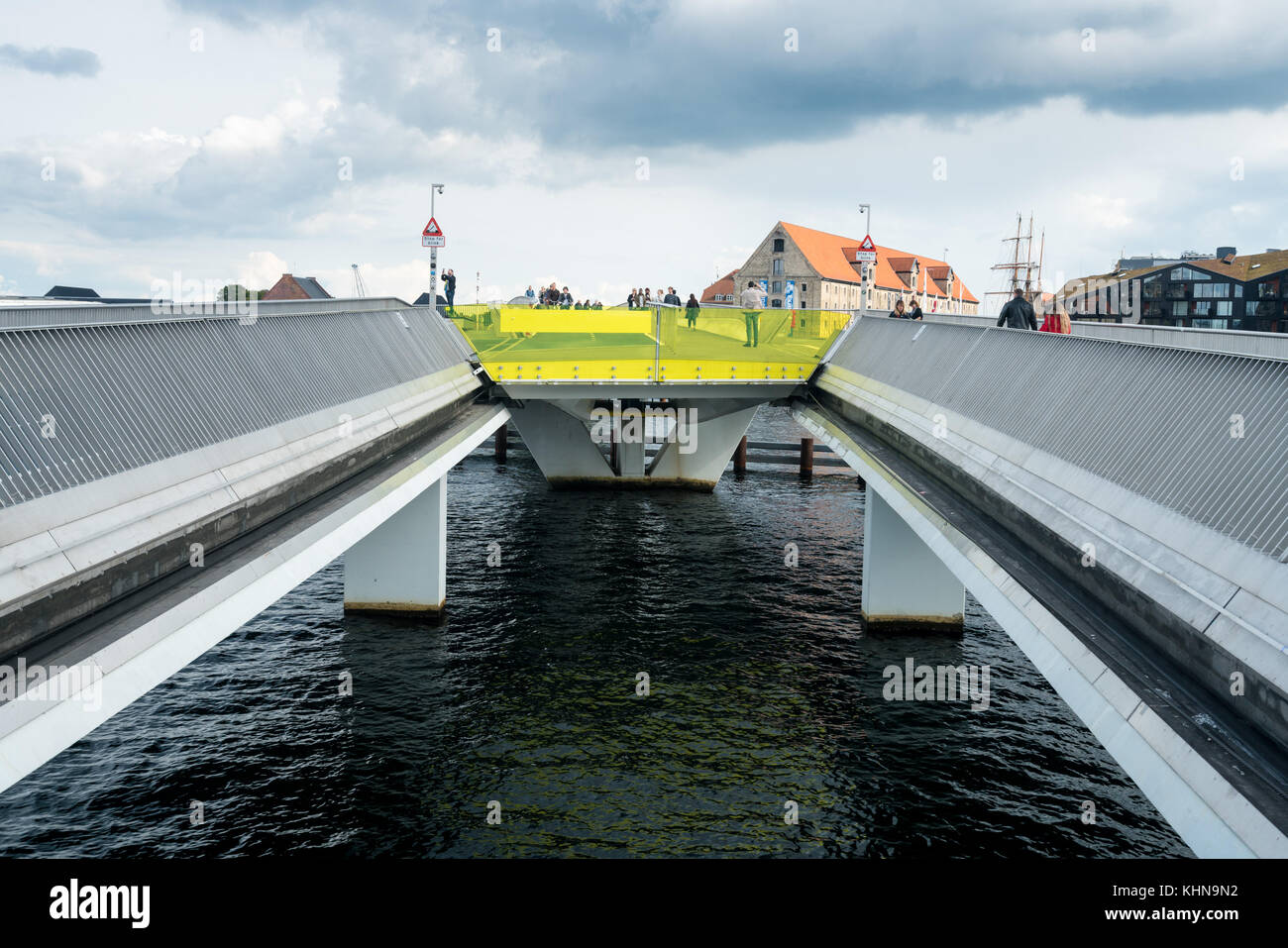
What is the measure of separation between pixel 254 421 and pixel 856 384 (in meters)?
15.0

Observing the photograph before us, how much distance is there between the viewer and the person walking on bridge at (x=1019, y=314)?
1805cm

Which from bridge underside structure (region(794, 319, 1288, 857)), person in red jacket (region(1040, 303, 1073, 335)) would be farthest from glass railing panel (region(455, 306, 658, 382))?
bridge underside structure (region(794, 319, 1288, 857))

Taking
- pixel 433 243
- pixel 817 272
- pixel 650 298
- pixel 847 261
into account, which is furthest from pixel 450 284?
pixel 847 261

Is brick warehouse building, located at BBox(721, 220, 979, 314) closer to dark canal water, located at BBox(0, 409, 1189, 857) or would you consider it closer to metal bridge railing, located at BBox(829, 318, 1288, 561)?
dark canal water, located at BBox(0, 409, 1189, 857)

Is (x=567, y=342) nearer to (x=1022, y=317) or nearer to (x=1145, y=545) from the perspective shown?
(x=1022, y=317)

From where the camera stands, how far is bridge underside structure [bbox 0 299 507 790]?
22.9 feet

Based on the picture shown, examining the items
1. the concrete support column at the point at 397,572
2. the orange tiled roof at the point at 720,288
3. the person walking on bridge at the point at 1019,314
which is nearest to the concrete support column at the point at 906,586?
the person walking on bridge at the point at 1019,314

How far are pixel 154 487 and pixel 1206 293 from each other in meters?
90.0

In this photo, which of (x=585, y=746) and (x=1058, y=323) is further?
(x=1058, y=323)

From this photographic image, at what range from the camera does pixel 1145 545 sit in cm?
893

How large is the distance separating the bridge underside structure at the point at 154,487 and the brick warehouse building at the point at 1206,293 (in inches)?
2920

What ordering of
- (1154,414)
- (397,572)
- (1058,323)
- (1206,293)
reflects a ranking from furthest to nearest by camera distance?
(1206,293), (397,572), (1058,323), (1154,414)

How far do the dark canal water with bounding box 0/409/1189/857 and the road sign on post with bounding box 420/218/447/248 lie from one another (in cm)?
854
